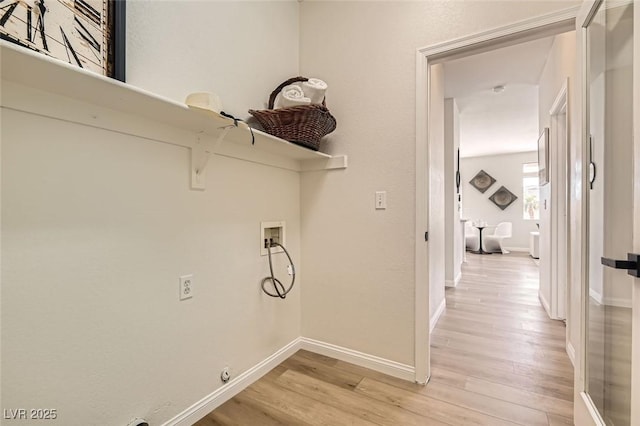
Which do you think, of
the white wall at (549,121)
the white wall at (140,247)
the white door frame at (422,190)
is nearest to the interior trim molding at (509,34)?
the white door frame at (422,190)

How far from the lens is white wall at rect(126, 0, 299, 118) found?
121 cm

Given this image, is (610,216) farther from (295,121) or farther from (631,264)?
(295,121)

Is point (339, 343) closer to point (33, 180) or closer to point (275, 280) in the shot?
point (275, 280)

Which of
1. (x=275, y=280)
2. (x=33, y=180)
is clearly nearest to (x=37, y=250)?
(x=33, y=180)

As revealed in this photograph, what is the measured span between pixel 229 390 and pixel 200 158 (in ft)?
4.10

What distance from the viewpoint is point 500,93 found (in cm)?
396

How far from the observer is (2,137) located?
0.84 metres

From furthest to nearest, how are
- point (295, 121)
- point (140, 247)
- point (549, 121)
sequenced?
point (549, 121)
point (295, 121)
point (140, 247)

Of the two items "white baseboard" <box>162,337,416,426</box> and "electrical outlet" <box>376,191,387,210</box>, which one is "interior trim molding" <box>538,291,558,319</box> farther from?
A: "electrical outlet" <box>376,191,387,210</box>

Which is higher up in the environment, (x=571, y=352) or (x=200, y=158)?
(x=200, y=158)

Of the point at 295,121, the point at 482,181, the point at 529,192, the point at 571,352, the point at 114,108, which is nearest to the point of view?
the point at 114,108

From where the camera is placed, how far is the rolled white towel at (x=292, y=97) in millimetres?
1653

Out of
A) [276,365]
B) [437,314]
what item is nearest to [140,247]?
[276,365]

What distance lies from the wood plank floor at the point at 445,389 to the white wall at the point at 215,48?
1.62 metres
